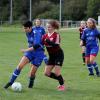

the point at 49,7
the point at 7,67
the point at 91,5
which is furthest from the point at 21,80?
the point at 49,7

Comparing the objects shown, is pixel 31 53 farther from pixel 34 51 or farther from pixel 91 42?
pixel 91 42

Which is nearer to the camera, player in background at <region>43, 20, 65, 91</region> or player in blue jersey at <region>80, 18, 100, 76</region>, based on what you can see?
player in background at <region>43, 20, 65, 91</region>

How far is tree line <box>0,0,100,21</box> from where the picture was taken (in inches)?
3769

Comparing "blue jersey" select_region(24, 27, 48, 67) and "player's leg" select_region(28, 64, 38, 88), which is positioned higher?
"blue jersey" select_region(24, 27, 48, 67)

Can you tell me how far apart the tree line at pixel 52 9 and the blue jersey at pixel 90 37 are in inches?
3137

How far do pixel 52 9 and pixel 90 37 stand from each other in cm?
8875

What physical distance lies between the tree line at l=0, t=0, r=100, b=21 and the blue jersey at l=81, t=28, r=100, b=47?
7967 centimetres

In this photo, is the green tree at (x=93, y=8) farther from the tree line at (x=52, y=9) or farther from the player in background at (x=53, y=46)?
the player in background at (x=53, y=46)

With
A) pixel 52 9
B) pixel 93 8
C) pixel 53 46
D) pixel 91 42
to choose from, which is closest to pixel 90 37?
pixel 91 42

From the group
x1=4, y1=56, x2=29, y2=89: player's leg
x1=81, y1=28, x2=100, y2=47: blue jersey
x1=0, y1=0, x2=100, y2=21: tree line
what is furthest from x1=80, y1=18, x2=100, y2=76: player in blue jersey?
x1=0, y1=0, x2=100, y2=21: tree line

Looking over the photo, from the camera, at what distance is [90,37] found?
47.9 ft

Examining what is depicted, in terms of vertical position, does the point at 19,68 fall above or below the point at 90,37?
below

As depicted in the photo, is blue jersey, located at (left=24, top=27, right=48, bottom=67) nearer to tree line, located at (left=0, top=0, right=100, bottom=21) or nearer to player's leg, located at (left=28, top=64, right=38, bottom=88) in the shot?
player's leg, located at (left=28, top=64, right=38, bottom=88)

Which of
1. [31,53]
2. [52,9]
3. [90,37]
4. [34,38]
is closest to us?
[34,38]
